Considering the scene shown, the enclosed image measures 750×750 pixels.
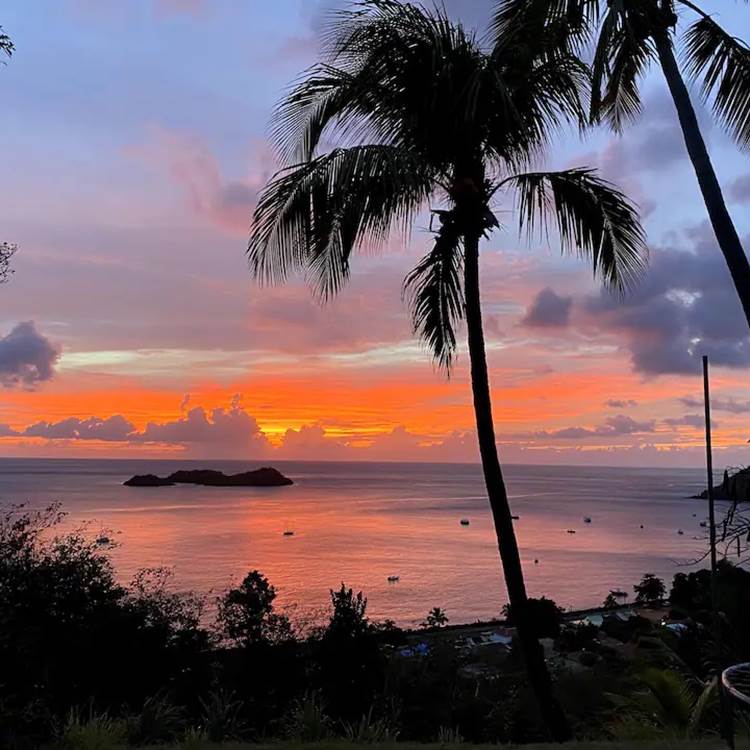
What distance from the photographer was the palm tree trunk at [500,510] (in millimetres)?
8562

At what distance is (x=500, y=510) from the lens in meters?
8.80

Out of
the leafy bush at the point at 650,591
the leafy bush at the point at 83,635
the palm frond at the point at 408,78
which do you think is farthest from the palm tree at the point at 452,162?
the leafy bush at the point at 650,591

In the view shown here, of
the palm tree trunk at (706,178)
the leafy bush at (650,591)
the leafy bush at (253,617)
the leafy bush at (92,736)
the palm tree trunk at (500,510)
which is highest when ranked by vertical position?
the palm tree trunk at (706,178)

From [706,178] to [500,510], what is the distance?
13.4 ft

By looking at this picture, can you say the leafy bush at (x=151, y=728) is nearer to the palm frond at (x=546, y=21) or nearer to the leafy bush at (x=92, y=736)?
the leafy bush at (x=92, y=736)

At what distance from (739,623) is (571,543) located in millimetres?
81702

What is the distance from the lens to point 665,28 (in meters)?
7.45

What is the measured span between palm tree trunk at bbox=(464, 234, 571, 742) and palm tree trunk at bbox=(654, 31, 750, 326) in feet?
8.31

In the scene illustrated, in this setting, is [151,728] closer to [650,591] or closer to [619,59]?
[619,59]

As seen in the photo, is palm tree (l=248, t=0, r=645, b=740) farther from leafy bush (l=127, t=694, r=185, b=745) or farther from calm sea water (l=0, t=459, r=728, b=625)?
calm sea water (l=0, t=459, r=728, b=625)

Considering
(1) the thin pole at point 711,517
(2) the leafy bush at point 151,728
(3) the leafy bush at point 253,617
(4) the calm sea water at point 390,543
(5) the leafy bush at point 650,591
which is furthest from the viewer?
Answer: (4) the calm sea water at point 390,543

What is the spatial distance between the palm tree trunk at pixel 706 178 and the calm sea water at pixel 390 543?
41.6m

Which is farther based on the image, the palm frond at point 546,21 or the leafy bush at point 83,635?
the leafy bush at point 83,635

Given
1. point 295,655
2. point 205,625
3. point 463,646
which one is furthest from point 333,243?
point 205,625
